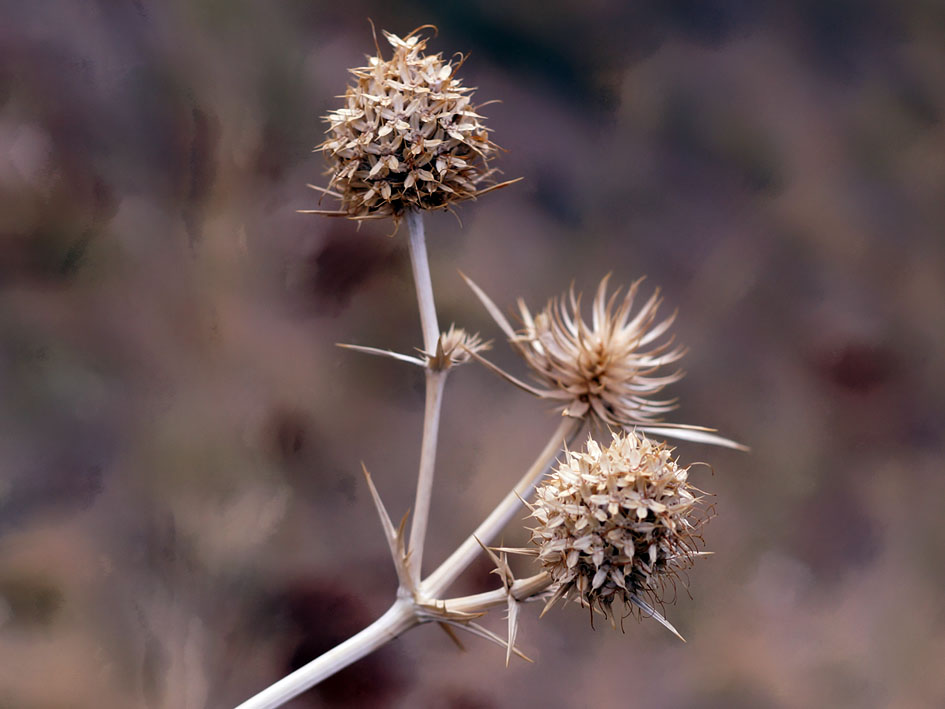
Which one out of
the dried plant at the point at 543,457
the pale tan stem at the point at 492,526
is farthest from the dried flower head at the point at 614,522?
the pale tan stem at the point at 492,526

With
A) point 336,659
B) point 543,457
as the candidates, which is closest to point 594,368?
point 543,457

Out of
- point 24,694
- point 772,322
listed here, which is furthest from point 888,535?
point 24,694

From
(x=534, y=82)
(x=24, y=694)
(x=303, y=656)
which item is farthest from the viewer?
(x=534, y=82)

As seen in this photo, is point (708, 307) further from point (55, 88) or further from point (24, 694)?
point (24, 694)

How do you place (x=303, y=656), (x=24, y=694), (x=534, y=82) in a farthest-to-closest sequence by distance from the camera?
(x=534, y=82) → (x=303, y=656) → (x=24, y=694)

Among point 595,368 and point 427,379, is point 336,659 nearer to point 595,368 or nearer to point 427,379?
point 427,379

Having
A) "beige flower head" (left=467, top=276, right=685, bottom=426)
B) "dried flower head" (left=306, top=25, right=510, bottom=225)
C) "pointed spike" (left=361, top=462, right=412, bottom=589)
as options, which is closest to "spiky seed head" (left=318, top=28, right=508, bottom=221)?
"dried flower head" (left=306, top=25, right=510, bottom=225)
